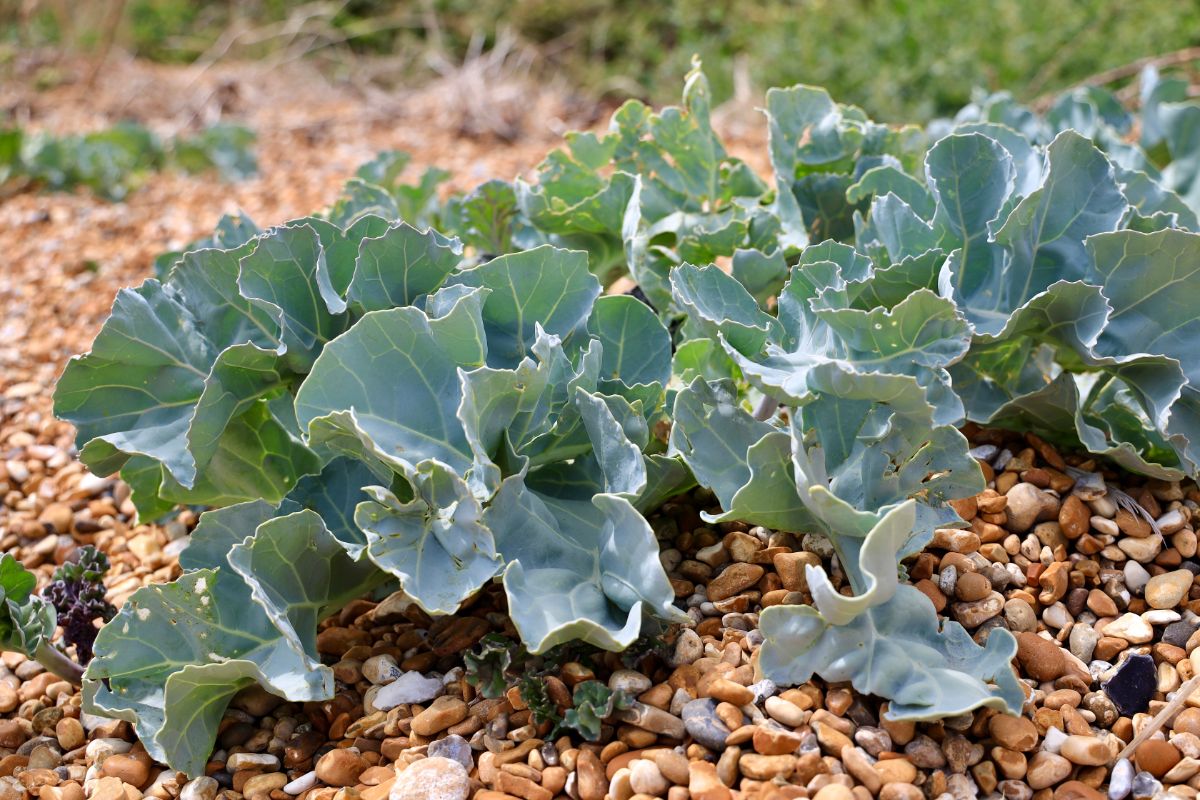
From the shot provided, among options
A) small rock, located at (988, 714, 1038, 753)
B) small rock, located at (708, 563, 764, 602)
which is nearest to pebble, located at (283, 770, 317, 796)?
small rock, located at (708, 563, 764, 602)

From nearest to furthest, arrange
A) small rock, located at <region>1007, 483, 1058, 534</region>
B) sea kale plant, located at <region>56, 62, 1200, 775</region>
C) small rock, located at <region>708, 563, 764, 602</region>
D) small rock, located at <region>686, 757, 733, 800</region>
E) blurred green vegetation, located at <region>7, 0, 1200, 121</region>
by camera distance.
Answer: small rock, located at <region>686, 757, 733, 800</region>, sea kale plant, located at <region>56, 62, 1200, 775</region>, small rock, located at <region>708, 563, 764, 602</region>, small rock, located at <region>1007, 483, 1058, 534</region>, blurred green vegetation, located at <region>7, 0, 1200, 121</region>

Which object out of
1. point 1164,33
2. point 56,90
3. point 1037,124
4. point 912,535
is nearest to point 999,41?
point 1164,33

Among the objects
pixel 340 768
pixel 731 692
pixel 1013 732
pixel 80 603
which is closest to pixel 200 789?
pixel 340 768

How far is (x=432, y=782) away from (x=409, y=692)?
0.22 metres

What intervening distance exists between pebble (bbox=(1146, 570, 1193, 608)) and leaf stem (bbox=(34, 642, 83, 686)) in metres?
1.63

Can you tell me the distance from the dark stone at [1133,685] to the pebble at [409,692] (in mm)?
933

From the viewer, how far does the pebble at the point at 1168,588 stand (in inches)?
63.8

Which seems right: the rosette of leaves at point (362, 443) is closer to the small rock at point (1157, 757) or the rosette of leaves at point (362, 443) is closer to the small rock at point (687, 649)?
the small rock at point (687, 649)

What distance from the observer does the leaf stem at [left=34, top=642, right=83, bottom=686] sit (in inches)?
67.0

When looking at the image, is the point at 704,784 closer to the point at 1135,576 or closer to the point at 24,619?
the point at 1135,576

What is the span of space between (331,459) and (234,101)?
4.68m

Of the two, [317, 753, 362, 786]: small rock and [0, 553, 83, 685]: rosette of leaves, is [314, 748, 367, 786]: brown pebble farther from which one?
[0, 553, 83, 685]: rosette of leaves

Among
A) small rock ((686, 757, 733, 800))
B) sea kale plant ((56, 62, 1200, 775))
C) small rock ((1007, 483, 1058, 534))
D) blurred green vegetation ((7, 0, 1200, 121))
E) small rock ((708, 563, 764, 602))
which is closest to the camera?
small rock ((686, 757, 733, 800))

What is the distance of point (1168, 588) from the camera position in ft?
5.35
